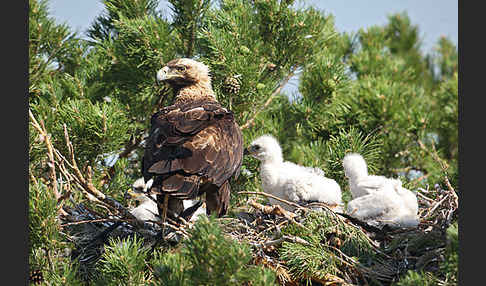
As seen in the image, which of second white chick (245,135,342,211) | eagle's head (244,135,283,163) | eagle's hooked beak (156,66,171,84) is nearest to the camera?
second white chick (245,135,342,211)

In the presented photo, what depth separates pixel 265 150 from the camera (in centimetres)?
459

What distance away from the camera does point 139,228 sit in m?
3.74

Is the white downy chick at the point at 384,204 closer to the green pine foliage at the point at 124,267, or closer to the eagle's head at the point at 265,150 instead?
the eagle's head at the point at 265,150

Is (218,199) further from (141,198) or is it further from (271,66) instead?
(271,66)

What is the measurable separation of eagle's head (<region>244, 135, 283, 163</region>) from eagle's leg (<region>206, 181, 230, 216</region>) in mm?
580

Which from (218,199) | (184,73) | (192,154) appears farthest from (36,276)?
(184,73)

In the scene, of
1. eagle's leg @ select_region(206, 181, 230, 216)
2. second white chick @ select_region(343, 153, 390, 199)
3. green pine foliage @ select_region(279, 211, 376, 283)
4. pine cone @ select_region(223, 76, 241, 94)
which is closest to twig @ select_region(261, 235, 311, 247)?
green pine foliage @ select_region(279, 211, 376, 283)

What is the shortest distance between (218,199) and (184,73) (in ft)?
3.46

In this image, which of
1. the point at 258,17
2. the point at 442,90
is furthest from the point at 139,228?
the point at 442,90

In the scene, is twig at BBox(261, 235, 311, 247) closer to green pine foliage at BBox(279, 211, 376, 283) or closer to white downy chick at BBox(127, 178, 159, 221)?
green pine foliage at BBox(279, 211, 376, 283)

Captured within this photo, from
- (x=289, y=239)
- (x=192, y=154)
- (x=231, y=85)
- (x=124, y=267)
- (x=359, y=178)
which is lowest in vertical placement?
(x=124, y=267)

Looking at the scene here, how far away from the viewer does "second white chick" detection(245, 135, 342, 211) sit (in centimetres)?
420

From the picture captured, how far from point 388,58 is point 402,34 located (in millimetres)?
2269

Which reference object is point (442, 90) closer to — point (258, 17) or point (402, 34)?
point (402, 34)
